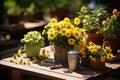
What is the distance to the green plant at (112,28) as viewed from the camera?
3.12 metres

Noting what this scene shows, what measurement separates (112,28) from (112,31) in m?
0.03

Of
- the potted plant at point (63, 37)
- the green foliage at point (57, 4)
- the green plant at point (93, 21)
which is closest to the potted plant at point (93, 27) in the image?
the green plant at point (93, 21)

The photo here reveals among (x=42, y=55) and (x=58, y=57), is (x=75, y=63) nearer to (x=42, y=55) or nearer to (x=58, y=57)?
(x=58, y=57)

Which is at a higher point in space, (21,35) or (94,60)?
(21,35)

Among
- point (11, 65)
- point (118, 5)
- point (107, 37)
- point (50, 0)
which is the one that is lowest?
point (11, 65)

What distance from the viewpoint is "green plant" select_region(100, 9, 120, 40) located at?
123 inches

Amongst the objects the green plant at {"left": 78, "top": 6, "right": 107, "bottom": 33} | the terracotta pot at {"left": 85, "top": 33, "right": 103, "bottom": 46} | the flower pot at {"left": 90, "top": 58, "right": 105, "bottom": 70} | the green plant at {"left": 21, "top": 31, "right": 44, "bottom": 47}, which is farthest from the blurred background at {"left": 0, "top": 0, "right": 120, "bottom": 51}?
the flower pot at {"left": 90, "top": 58, "right": 105, "bottom": 70}

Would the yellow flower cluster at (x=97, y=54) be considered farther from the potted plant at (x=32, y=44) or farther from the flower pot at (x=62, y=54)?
the potted plant at (x=32, y=44)

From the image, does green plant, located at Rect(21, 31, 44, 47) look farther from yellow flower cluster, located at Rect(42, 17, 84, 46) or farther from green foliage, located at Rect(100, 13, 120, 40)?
green foliage, located at Rect(100, 13, 120, 40)

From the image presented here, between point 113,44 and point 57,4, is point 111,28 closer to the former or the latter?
point 113,44

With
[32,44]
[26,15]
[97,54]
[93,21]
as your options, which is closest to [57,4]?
[26,15]

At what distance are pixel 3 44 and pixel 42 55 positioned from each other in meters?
1.41

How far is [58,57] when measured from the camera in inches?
114

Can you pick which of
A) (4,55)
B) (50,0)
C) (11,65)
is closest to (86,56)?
(11,65)
